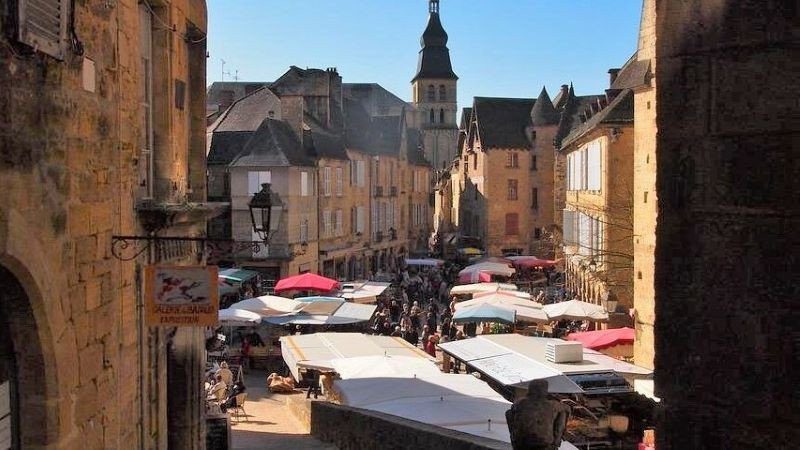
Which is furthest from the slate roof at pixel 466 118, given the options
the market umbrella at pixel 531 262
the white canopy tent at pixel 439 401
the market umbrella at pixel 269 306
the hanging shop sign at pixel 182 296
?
the hanging shop sign at pixel 182 296

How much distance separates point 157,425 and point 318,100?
36179 millimetres

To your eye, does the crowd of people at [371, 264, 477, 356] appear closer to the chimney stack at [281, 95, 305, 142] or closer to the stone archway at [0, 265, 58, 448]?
the chimney stack at [281, 95, 305, 142]

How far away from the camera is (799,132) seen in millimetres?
4430

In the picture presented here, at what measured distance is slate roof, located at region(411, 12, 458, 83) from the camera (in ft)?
285

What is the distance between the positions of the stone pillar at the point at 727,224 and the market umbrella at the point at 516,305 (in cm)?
1504

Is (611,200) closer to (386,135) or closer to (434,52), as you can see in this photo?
(386,135)

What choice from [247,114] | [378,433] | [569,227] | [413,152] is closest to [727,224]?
[378,433]

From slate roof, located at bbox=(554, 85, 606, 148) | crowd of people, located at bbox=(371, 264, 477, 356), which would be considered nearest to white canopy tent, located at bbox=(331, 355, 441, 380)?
crowd of people, located at bbox=(371, 264, 477, 356)

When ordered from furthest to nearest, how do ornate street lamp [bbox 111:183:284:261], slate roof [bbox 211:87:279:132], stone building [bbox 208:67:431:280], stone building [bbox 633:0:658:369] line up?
slate roof [bbox 211:87:279:132] < stone building [bbox 208:67:431:280] < stone building [bbox 633:0:658:369] < ornate street lamp [bbox 111:183:284:261]

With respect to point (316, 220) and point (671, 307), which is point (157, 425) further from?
point (316, 220)

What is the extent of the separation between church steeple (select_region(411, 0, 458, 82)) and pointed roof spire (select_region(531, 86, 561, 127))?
3512 cm

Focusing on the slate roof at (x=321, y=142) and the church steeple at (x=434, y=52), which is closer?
the slate roof at (x=321, y=142)

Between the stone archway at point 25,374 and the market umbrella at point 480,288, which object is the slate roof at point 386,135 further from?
the stone archway at point 25,374

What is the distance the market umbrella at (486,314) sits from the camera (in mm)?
19297
